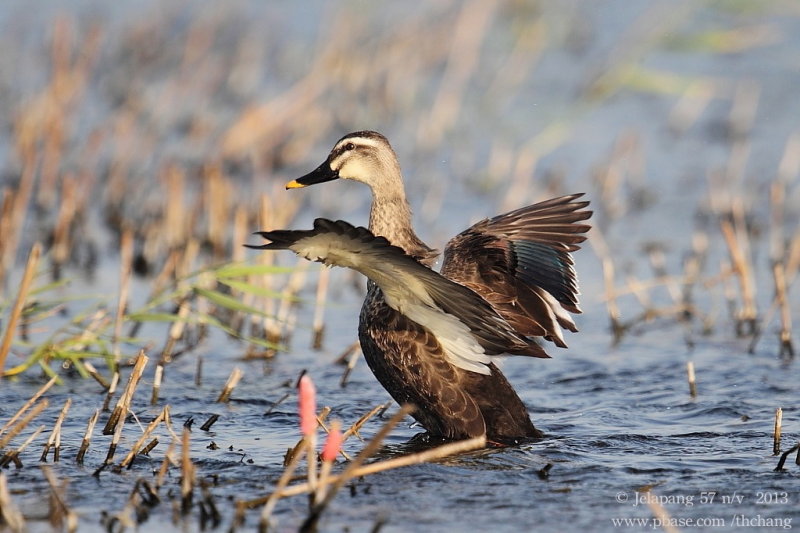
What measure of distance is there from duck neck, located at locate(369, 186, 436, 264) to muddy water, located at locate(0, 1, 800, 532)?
0.89 metres

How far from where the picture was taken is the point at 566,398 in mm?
6535

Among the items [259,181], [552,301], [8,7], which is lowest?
[552,301]

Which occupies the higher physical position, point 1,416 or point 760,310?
point 760,310

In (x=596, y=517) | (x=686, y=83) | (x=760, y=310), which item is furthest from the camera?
(x=686, y=83)

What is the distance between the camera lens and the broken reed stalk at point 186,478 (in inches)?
161

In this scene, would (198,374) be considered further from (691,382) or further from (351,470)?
(351,470)

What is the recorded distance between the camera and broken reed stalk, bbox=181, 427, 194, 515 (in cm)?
409

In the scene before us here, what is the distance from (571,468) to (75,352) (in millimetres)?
2352

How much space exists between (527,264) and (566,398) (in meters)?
0.93

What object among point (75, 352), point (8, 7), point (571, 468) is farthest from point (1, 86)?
point (571, 468)

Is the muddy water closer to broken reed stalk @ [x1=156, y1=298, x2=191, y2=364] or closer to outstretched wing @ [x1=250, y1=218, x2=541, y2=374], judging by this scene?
broken reed stalk @ [x1=156, y1=298, x2=191, y2=364]

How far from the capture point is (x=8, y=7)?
15227 mm

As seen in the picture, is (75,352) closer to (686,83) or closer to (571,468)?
(571,468)

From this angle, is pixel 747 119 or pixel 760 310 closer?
pixel 760 310
